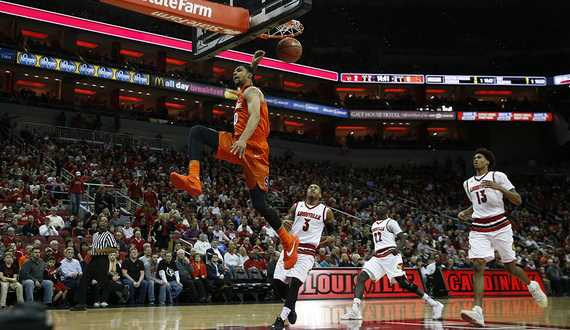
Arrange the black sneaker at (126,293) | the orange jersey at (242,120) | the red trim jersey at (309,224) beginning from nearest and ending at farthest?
the orange jersey at (242,120) < the red trim jersey at (309,224) < the black sneaker at (126,293)

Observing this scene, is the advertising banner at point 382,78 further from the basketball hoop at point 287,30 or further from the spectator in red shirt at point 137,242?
the basketball hoop at point 287,30

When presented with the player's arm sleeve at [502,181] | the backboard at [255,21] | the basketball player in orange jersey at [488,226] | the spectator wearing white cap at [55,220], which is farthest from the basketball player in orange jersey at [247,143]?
the spectator wearing white cap at [55,220]

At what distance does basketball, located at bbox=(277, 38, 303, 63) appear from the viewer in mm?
7965

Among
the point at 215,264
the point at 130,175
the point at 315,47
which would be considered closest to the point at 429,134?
the point at 315,47

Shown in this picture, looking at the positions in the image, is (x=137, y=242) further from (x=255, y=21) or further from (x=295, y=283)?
(x=295, y=283)

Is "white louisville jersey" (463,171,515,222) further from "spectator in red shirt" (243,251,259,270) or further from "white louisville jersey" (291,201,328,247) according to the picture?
"spectator in red shirt" (243,251,259,270)

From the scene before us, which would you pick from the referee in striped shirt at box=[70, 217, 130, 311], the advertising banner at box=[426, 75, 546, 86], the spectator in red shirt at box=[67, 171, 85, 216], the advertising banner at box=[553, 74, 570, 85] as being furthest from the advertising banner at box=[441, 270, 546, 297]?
the advertising banner at box=[553, 74, 570, 85]

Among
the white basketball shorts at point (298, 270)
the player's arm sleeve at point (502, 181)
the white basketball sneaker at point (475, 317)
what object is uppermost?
the player's arm sleeve at point (502, 181)

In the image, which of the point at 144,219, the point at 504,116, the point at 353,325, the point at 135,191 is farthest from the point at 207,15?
the point at 504,116

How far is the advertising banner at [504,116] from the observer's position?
119ft

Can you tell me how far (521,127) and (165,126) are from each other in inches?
1072

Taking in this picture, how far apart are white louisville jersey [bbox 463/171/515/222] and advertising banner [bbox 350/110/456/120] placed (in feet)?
97.3

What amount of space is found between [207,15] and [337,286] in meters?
8.61

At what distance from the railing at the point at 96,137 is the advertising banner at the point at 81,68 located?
3285 mm
